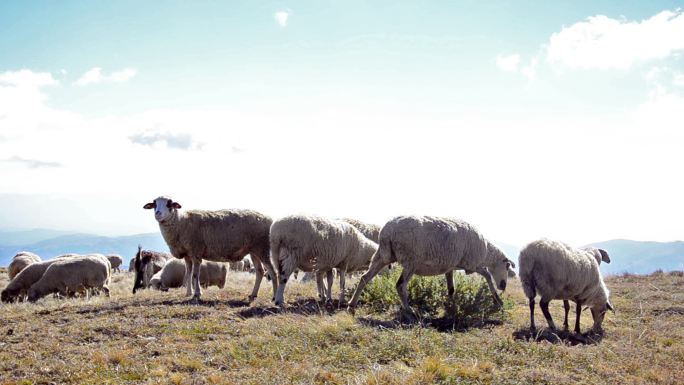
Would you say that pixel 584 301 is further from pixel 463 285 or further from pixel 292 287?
pixel 292 287

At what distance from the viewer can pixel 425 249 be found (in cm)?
1134

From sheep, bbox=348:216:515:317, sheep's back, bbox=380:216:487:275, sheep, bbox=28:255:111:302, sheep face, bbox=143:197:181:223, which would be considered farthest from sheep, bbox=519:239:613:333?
sheep, bbox=28:255:111:302

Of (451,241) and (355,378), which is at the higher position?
(451,241)

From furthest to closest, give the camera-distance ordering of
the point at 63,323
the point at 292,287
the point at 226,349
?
the point at 292,287
the point at 63,323
the point at 226,349

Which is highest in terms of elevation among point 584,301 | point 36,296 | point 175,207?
point 175,207

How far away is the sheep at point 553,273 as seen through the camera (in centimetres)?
1060

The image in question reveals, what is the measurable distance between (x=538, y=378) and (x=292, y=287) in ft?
33.8

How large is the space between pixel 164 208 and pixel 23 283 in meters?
8.83

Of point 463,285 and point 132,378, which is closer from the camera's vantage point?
point 132,378

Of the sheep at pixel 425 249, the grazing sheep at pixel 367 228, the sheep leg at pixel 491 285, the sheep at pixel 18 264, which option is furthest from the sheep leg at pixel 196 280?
the sheep at pixel 18 264

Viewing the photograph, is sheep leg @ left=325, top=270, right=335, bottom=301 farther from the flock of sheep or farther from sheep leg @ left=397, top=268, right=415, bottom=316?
sheep leg @ left=397, top=268, right=415, bottom=316

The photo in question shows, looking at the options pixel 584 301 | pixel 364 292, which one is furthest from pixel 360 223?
pixel 584 301

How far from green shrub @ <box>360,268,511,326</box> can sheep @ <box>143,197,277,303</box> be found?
302 centimetres

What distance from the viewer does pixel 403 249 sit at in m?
11.4
